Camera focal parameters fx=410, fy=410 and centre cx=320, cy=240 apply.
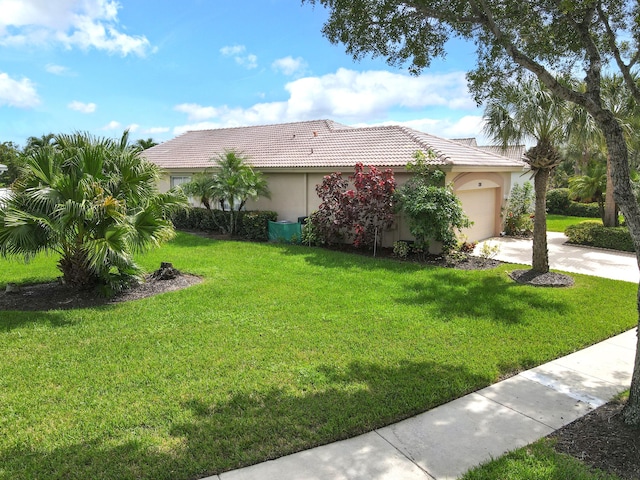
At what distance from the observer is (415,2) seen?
5336 millimetres

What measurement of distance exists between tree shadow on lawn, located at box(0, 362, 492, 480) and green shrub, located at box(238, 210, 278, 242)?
Result: 1130 cm

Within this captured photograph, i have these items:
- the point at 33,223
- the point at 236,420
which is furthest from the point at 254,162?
the point at 236,420

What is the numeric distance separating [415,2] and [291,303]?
18.1 feet

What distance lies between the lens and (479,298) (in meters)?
8.57

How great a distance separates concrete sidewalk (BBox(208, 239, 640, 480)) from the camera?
3514 millimetres

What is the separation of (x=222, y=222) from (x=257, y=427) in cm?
1483

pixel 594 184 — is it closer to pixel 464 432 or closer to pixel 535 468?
pixel 464 432

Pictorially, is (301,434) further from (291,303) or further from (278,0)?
(278,0)

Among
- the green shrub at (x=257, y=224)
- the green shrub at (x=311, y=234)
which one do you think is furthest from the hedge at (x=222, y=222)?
the green shrub at (x=311, y=234)

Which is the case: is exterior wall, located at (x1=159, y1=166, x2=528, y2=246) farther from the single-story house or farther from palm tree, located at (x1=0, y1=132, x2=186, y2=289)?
palm tree, located at (x1=0, y1=132, x2=186, y2=289)

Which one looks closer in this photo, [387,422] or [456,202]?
[387,422]

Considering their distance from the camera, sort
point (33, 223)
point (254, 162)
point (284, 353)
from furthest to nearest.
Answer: point (254, 162), point (33, 223), point (284, 353)

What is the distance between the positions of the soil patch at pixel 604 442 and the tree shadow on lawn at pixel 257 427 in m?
1.12

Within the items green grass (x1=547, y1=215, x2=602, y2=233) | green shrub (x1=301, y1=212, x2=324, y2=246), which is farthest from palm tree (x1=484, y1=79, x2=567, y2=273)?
green grass (x1=547, y1=215, x2=602, y2=233)
